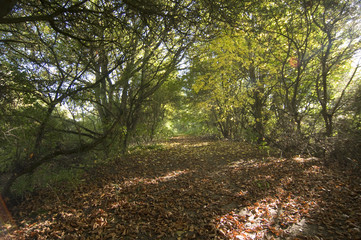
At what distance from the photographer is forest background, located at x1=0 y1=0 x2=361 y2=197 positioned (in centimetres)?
335

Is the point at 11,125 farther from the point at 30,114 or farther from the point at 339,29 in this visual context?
the point at 339,29

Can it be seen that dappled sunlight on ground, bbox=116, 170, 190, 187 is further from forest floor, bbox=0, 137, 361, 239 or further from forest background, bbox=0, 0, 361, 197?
forest background, bbox=0, 0, 361, 197

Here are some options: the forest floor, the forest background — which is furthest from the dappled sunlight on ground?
the forest background

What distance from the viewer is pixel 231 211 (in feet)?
9.99

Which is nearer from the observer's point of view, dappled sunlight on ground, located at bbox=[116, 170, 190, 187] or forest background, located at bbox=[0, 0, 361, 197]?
forest background, located at bbox=[0, 0, 361, 197]

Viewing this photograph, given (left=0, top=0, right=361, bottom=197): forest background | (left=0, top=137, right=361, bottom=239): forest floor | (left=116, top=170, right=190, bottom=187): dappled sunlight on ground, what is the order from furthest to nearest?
(left=116, top=170, right=190, bottom=187): dappled sunlight on ground
(left=0, top=0, right=361, bottom=197): forest background
(left=0, top=137, right=361, bottom=239): forest floor

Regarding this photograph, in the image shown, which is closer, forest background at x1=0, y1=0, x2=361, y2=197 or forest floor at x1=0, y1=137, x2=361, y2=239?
forest floor at x1=0, y1=137, x2=361, y2=239

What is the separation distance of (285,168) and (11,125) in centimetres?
714

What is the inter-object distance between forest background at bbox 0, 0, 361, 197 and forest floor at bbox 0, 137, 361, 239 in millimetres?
1096

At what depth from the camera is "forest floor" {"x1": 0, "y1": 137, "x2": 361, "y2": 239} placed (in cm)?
256

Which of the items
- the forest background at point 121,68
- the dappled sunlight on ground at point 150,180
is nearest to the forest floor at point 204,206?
the dappled sunlight on ground at point 150,180

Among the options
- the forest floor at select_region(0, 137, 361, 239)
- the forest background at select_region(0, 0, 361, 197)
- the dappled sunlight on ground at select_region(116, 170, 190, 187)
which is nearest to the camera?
the forest floor at select_region(0, 137, 361, 239)

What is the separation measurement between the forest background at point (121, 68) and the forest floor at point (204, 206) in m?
1.10

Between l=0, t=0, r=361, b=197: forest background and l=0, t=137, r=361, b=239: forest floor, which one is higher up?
l=0, t=0, r=361, b=197: forest background
